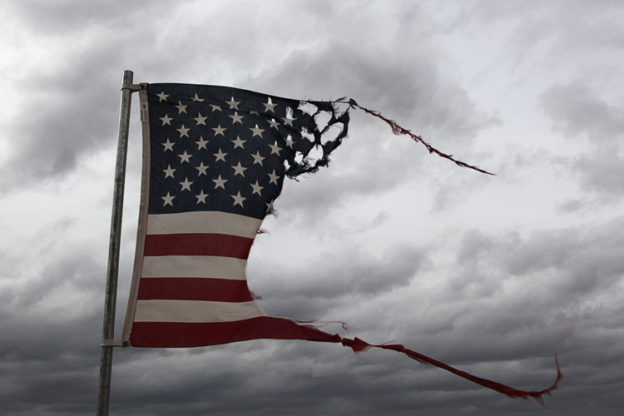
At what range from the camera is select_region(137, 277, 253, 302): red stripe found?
44.9ft

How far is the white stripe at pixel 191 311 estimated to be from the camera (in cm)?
1354

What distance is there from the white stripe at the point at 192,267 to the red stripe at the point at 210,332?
94 centimetres

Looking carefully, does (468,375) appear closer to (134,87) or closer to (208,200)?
(208,200)

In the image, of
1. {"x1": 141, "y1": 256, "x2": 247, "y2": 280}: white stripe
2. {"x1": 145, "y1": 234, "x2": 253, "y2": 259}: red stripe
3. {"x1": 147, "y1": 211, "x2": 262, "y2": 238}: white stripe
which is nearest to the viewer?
{"x1": 141, "y1": 256, "x2": 247, "y2": 280}: white stripe

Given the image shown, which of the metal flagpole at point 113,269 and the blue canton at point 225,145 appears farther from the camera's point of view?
the blue canton at point 225,145

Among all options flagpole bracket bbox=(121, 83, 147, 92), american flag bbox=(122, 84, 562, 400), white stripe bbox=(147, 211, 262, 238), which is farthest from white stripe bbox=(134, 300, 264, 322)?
flagpole bracket bbox=(121, 83, 147, 92)

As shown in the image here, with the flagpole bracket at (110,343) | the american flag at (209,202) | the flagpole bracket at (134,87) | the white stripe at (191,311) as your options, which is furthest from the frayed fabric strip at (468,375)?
the flagpole bracket at (134,87)

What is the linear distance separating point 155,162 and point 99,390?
15.0 feet

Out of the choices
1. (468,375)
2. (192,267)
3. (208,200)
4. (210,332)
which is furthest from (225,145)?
(468,375)

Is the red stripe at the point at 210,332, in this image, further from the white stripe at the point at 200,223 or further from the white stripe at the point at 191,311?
the white stripe at the point at 200,223

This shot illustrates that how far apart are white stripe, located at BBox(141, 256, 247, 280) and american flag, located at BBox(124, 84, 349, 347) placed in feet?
0.06

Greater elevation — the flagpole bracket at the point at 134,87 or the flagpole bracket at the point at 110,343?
the flagpole bracket at the point at 134,87

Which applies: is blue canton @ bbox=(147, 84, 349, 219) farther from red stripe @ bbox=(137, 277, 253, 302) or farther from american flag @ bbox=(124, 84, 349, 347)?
red stripe @ bbox=(137, 277, 253, 302)

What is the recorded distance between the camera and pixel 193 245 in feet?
45.9
